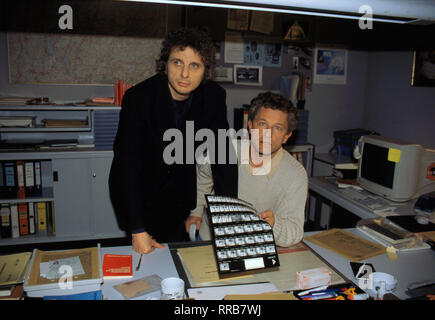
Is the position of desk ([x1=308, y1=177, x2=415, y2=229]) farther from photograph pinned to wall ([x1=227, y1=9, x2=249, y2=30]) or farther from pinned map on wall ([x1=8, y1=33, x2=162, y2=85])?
pinned map on wall ([x1=8, y1=33, x2=162, y2=85])

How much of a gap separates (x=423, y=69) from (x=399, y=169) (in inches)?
57.8

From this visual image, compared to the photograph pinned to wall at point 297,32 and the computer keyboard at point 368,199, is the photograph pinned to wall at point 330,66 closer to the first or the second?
the photograph pinned to wall at point 297,32

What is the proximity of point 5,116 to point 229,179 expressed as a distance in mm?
2375

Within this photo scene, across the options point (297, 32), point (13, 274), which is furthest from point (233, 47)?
point (13, 274)

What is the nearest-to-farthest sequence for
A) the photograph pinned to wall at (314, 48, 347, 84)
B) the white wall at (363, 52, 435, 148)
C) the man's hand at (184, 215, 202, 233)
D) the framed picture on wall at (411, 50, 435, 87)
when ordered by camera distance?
the man's hand at (184, 215, 202, 233), the framed picture on wall at (411, 50, 435, 87), the white wall at (363, 52, 435, 148), the photograph pinned to wall at (314, 48, 347, 84)

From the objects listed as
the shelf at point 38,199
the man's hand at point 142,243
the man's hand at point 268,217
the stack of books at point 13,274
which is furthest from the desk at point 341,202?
the shelf at point 38,199

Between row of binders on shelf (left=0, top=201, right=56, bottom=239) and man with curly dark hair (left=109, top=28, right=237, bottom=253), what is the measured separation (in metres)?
1.62

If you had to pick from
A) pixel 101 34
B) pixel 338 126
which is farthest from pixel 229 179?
pixel 338 126

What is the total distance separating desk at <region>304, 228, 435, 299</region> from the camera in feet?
4.50

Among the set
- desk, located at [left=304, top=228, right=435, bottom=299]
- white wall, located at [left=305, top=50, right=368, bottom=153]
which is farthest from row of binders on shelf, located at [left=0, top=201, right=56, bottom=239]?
white wall, located at [left=305, top=50, right=368, bottom=153]

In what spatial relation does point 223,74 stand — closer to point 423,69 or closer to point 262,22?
point 262,22

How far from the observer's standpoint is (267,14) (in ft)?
11.4

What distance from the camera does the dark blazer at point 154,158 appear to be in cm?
154

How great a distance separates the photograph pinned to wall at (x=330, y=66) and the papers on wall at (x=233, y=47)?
0.83m
